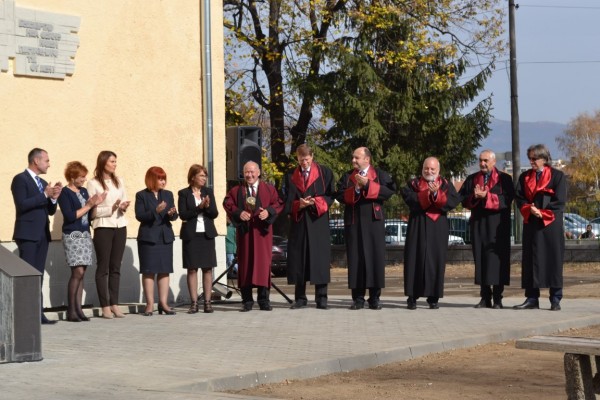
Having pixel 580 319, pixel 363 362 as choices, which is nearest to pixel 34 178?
pixel 363 362

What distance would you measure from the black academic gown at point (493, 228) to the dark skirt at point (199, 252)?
10.6ft

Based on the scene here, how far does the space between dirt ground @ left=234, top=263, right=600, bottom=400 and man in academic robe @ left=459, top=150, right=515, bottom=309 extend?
3540 mm

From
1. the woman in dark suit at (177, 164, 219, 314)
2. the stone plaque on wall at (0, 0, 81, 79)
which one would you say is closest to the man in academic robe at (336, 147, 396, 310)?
the woman in dark suit at (177, 164, 219, 314)

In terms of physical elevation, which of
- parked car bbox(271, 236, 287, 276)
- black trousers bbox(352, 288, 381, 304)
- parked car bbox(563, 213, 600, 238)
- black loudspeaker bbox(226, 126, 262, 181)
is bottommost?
parked car bbox(271, 236, 287, 276)

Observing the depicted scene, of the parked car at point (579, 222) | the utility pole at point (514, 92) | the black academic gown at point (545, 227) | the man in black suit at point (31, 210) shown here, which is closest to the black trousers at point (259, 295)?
the man in black suit at point (31, 210)

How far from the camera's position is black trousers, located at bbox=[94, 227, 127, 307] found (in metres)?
14.8

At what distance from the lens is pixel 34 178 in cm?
1375

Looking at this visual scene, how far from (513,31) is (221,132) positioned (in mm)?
18421

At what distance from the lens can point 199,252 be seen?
15.6m

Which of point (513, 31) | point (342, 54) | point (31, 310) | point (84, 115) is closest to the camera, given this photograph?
point (31, 310)

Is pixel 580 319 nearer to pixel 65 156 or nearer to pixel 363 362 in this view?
pixel 363 362

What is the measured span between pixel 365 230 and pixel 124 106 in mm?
3557

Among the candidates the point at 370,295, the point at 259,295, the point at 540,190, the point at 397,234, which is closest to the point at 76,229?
the point at 259,295

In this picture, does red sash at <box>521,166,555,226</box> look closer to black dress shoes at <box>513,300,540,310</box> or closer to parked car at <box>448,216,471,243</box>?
black dress shoes at <box>513,300,540,310</box>
